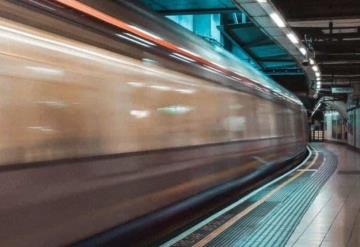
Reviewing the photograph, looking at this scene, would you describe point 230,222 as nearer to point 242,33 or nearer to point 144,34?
point 144,34

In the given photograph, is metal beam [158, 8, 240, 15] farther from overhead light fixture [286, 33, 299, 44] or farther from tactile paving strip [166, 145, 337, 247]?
tactile paving strip [166, 145, 337, 247]

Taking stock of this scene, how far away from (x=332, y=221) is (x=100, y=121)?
4.01 m

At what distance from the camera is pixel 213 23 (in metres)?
21.4

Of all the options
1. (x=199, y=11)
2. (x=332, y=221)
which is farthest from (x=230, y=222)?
(x=199, y=11)

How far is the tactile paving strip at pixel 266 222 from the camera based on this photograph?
6.28 m

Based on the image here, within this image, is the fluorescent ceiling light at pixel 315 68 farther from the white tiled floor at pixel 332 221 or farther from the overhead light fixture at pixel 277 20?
the white tiled floor at pixel 332 221

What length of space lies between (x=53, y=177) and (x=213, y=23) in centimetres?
1786

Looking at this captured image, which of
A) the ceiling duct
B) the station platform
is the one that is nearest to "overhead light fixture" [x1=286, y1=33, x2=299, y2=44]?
the ceiling duct

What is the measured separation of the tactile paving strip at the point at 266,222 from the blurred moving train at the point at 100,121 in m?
0.46

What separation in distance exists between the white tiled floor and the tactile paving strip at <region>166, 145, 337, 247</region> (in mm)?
131

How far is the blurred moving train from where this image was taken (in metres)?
3.85

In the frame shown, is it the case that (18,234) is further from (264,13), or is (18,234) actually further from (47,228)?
(264,13)

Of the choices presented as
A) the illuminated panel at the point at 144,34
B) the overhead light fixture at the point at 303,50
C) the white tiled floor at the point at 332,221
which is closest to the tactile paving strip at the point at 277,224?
the white tiled floor at the point at 332,221

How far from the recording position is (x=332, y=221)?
7598mm
